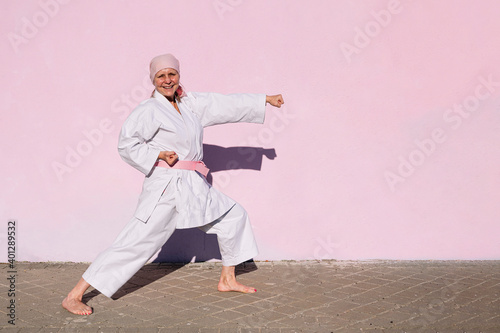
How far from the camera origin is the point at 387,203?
5.28 metres

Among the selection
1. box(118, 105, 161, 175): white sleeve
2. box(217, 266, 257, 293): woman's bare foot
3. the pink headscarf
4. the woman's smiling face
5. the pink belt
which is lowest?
box(217, 266, 257, 293): woman's bare foot

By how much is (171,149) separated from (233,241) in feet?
2.72

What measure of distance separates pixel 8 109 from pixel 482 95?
4184 mm

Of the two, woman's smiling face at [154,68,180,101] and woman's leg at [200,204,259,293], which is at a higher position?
woman's smiling face at [154,68,180,101]

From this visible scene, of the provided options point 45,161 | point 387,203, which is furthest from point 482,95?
Answer: point 45,161

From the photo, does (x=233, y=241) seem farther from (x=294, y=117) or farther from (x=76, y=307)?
(x=294, y=117)

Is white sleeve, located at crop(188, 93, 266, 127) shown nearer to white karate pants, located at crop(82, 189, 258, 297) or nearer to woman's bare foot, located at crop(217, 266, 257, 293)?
white karate pants, located at crop(82, 189, 258, 297)

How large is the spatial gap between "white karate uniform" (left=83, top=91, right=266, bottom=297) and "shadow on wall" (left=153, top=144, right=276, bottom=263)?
0.83m

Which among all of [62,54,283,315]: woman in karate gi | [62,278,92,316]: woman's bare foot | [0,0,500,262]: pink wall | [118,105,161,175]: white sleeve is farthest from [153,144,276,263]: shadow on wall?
[62,278,92,316]: woman's bare foot

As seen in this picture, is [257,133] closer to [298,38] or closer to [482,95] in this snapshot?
[298,38]

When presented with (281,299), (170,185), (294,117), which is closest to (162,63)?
(170,185)

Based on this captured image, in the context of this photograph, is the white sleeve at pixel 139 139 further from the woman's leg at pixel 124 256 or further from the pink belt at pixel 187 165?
the woman's leg at pixel 124 256

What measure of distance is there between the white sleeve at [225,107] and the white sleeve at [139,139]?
1.47 ft

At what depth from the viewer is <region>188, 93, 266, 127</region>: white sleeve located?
14.5 ft
